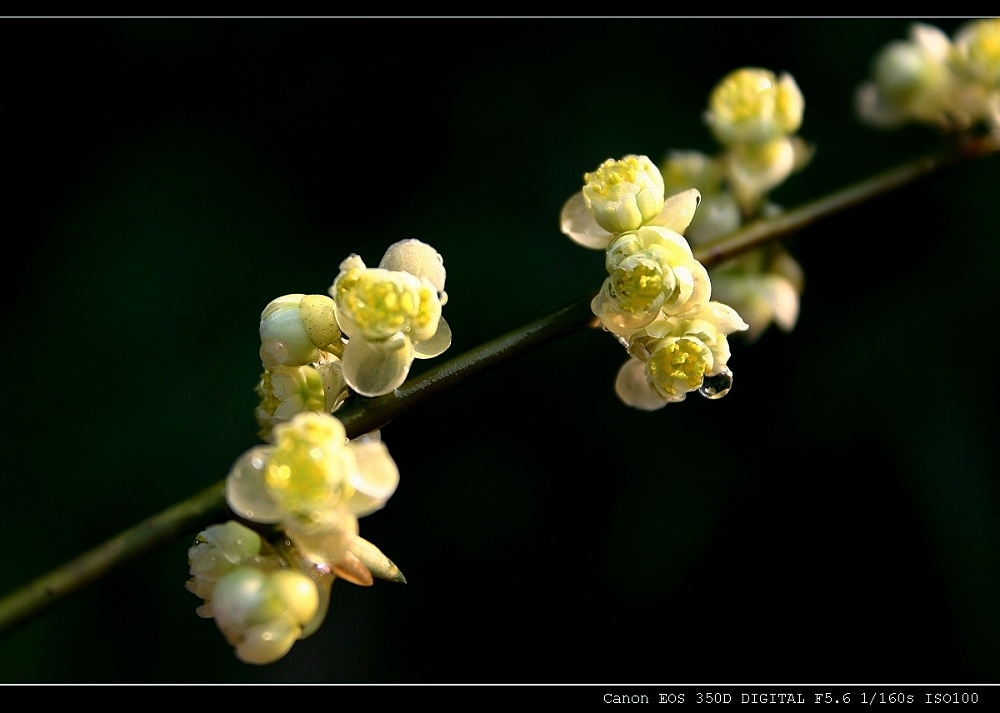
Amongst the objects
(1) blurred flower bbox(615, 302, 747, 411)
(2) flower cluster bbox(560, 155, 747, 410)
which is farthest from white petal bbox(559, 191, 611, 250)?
(1) blurred flower bbox(615, 302, 747, 411)

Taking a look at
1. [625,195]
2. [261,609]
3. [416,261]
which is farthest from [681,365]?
[261,609]

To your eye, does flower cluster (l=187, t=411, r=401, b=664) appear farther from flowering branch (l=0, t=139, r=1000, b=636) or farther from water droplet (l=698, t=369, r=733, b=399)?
water droplet (l=698, t=369, r=733, b=399)

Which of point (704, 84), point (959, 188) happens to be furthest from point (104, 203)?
point (959, 188)

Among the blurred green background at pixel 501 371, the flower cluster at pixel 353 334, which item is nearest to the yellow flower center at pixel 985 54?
the blurred green background at pixel 501 371

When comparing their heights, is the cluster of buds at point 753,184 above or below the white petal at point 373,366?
above

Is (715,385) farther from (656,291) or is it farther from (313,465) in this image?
(313,465)

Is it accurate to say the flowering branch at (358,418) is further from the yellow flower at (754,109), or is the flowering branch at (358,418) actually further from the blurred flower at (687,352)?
the yellow flower at (754,109)

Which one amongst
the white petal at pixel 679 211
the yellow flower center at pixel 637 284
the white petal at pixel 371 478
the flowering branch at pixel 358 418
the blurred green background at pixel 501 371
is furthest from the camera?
the blurred green background at pixel 501 371

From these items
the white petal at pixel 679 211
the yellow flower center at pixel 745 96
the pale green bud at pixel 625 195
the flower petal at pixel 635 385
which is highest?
the yellow flower center at pixel 745 96
